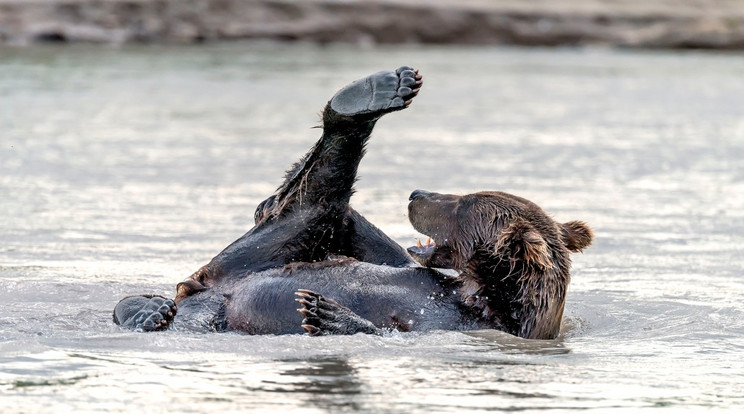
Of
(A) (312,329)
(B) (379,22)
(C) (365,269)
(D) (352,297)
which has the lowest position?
(A) (312,329)

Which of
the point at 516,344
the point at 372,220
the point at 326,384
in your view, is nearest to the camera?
the point at 326,384

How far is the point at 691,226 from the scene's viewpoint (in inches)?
399

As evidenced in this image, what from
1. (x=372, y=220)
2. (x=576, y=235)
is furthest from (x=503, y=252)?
(x=372, y=220)

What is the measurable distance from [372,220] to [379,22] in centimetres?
2853

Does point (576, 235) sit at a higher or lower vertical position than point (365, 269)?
higher

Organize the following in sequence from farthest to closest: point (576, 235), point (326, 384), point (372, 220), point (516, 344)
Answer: point (372, 220) → point (576, 235) → point (516, 344) → point (326, 384)

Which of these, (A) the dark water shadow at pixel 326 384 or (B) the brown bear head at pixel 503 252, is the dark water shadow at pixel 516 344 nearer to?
(B) the brown bear head at pixel 503 252

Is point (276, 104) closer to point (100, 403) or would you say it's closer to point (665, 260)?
point (665, 260)

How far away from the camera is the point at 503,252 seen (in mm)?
6406

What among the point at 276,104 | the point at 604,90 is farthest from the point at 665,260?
the point at 604,90

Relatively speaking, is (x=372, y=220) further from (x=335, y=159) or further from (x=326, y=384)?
(x=326, y=384)

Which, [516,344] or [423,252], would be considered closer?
[516,344]

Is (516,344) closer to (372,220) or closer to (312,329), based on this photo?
(312,329)

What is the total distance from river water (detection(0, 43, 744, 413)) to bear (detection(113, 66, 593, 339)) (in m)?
0.15
